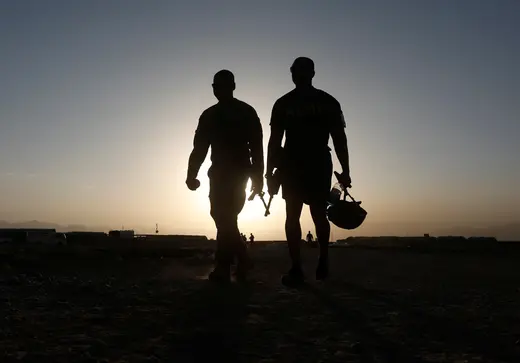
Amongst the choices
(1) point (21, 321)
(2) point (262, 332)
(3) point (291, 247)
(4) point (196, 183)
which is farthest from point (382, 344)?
(4) point (196, 183)

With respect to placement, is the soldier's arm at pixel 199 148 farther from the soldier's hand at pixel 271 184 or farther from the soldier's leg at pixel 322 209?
the soldier's leg at pixel 322 209

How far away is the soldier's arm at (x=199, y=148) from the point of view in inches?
261

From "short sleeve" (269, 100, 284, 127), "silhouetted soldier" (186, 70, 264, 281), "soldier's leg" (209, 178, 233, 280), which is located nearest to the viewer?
"short sleeve" (269, 100, 284, 127)

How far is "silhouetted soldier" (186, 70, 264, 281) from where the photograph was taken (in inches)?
251

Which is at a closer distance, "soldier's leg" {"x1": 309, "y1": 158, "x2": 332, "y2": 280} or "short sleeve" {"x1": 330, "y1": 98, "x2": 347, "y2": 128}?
"soldier's leg" {"x1": 309, "y1": 158, "x2": 332, "y2": 280}

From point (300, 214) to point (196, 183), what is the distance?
1.57 metres

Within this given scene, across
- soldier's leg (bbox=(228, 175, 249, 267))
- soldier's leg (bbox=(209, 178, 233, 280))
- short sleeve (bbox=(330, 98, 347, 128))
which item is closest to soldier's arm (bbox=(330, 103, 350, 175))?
short sleeve (bbox=(330, 98, 347, 128))

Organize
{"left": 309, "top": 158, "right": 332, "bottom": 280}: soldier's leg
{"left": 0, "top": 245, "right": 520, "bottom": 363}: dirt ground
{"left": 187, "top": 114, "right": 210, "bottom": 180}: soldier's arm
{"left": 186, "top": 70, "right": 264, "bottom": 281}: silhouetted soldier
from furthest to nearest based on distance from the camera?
{"left": 187, "top": 114, "right": 210, "bottom": 180}: soldier's arm, {"left": 186, "top": 70, "right": 264, "bottom": 281}: silhouetted soldier, {"left": 309, "top": 158, "right": 332, "bottom": 280}: soldier's leg, {"left": 0, "top": 245, "right": 520, "bottom": 363}: dirt ground

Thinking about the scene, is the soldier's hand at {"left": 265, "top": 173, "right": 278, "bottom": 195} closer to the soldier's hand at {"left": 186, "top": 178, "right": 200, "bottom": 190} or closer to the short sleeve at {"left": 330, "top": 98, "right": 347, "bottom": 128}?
the short sleeve at {"left": 330, "top": 98, "right": 347, "bottom": 128}

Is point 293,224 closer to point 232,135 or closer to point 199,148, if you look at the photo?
point 232,135

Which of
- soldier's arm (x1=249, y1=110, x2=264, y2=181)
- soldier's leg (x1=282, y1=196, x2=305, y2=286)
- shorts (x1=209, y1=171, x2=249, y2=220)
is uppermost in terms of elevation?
soldier's arm (x1=249, y1=110, x2=264, y2=181)

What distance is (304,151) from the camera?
5.88 m

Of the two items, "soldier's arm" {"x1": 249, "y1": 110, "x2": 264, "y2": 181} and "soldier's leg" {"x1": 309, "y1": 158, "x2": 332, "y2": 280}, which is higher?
"soldier's arm" {"x1": 249, "y1": 110, "x2": 264, "y2": 181}

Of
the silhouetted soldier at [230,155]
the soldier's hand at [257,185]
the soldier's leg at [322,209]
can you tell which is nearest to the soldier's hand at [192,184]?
the silhouetted soldier at [230,155]
